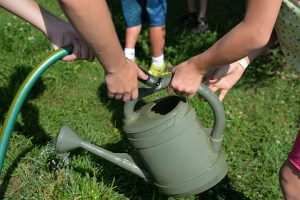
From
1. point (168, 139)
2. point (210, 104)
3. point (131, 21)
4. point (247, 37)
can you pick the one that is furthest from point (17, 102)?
point (131, 21)

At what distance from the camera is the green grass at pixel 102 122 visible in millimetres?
2346

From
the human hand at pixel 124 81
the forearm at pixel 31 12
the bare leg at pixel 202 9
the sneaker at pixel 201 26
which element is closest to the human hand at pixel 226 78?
the human hand at pixel 124 81

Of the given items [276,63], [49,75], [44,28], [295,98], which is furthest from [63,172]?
[276,63]

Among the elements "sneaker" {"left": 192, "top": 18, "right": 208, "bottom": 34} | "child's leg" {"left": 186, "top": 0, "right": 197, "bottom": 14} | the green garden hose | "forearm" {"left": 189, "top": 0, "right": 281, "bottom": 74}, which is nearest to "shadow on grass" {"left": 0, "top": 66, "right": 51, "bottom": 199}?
the green garden hose

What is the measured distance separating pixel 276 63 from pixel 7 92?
1969mm

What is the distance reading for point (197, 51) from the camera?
12.0ft

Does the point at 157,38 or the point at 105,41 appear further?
the point at 157,38

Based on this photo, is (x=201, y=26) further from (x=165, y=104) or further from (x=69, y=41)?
(x=69, y=41)

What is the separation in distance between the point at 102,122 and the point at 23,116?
1.53 feet

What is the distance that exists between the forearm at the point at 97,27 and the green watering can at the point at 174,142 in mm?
237

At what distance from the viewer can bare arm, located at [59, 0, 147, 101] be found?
4.42ft

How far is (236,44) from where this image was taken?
4.91ft

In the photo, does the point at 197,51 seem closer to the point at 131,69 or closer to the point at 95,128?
the point at 95,128

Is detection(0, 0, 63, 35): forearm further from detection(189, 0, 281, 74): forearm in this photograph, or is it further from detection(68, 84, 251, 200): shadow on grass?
detection(68, 84, 251, 200): shadow on grass
